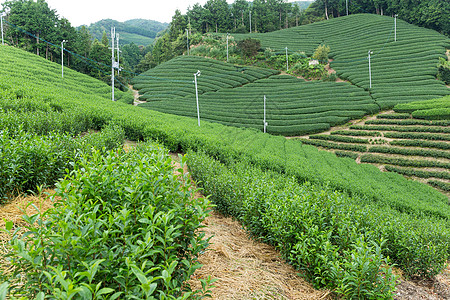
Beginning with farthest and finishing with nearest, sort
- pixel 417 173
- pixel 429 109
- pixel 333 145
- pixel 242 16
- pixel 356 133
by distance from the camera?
pixel 242 16
pixel 356 133
pixel 333 145
pixel 429 109
pixel 417 173

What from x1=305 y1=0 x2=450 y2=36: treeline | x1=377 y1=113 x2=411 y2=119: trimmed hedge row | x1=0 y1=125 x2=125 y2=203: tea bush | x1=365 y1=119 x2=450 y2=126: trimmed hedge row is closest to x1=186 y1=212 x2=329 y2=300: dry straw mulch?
x1=0 y1=125 x2=125 y2=203: tea bush

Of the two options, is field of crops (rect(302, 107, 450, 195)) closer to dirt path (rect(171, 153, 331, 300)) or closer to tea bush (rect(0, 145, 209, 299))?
dirt path (rect(171, 153, 331, 300))

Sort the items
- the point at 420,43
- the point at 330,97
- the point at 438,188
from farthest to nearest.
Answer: the point at 420,43
the point at 330,97
the point at 438,188

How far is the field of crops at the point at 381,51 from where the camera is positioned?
105 ft

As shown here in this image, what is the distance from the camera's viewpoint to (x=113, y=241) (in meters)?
2.08

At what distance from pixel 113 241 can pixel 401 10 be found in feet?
270

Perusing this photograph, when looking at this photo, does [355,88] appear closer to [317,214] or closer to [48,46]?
[317,214]

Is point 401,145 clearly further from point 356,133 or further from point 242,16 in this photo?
point 242,16

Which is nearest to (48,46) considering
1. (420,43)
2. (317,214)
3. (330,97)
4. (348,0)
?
(330,97)

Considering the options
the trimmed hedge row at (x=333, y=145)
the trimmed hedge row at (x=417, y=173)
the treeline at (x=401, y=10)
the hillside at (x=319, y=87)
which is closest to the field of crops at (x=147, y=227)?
the trimmed hedge row at (x=417, y=173)

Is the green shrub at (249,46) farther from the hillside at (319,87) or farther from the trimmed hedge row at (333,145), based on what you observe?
the trimmed hedge row at (333,145)

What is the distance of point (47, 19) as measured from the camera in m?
45.8

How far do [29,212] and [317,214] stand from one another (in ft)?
14.3

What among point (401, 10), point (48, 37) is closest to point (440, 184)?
point (48, 37)
